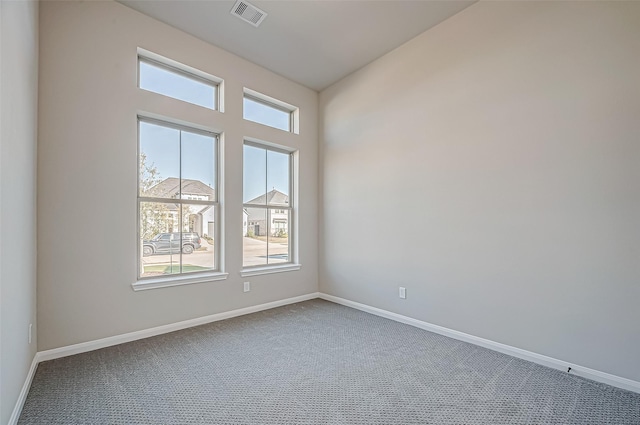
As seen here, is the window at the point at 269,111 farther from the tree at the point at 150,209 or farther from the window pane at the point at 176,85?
the tree at the point at 150,209

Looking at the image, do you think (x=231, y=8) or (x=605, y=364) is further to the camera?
(x=231, y=8)

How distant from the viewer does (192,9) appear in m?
2.93

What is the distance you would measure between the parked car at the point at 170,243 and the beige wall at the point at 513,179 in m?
2.09

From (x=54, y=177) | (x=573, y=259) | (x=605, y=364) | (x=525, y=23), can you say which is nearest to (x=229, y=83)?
(x=54, y=177)

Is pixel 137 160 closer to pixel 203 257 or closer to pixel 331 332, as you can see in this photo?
pixel 203 257

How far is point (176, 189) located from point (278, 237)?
1.54 meters

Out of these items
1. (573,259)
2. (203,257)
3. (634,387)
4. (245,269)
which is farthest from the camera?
(245,269)

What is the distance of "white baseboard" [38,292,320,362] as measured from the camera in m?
2.48

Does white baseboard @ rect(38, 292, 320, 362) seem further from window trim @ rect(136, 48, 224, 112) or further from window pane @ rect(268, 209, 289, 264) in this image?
window trim @ rect(136, 48, 224, 112)

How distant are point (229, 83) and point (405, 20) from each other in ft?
7.01

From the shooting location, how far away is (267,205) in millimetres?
4168

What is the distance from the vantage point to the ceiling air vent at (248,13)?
9.48 feet

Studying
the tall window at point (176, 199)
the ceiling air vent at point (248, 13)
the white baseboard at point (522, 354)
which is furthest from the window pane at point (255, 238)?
the ceiling air vent at point (248, 13)

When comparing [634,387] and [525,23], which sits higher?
[525,23]
